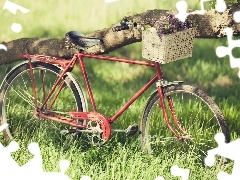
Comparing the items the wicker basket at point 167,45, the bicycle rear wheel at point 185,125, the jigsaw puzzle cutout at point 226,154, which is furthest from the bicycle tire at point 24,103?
the jigsaw puzzle cutout at point 226,154

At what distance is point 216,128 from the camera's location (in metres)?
6.26

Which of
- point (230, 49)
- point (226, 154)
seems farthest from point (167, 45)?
point (226, 154)

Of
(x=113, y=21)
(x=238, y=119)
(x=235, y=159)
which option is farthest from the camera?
(x=113, y=21)

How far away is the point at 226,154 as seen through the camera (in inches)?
216

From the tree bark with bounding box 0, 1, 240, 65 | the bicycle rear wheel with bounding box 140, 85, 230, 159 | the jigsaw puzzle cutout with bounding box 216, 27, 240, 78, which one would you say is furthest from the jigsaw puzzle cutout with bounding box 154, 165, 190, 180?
the tree bark with bounding box 0, 1, 240, 65

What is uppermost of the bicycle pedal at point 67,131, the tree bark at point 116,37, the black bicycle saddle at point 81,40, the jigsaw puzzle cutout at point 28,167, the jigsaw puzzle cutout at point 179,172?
the tree bark at point 116,37

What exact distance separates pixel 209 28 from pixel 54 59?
53.8 inches

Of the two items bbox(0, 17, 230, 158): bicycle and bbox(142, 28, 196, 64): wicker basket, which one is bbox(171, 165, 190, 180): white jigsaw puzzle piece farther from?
bbox(142, 28, 196, 64): wicker basket

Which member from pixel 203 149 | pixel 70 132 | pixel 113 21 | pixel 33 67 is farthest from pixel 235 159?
pixel 113 21

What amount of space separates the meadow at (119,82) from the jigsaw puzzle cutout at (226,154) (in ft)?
0.20

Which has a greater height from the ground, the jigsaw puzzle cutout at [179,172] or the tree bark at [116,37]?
the tree bark at [116,37]

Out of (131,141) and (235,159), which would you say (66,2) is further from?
(235,159)

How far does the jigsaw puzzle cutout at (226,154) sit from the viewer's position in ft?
17.9

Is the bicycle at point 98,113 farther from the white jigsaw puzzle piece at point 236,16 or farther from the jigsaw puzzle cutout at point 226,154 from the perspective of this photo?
the white jigsaw puzzle piece at point 236,16
